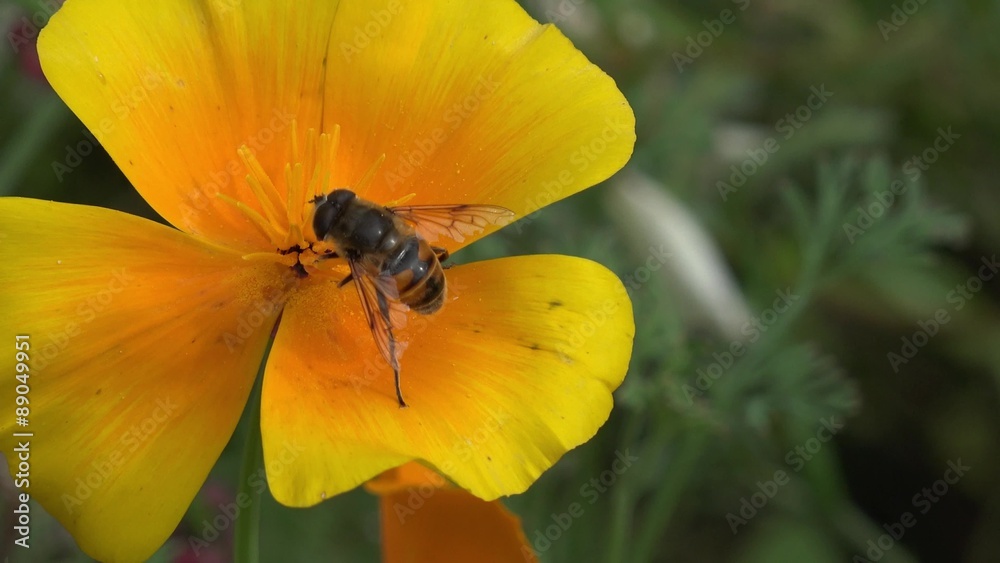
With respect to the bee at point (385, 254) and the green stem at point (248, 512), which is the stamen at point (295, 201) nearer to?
the bee at point (385, 254)

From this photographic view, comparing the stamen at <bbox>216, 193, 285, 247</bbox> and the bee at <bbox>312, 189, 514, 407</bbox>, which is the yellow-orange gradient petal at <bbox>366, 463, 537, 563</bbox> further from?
the stamen at <bbox>216, 193, 285, 247</bbox>

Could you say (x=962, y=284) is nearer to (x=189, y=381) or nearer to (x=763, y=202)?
(x=763, y=202)

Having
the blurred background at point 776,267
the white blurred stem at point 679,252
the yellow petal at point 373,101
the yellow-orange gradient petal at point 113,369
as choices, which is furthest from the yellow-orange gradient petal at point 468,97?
the white blurred stem at point 679,252

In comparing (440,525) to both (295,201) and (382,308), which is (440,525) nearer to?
(382,308)

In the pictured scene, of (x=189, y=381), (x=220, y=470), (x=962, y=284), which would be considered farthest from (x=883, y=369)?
(x=189, y=381)

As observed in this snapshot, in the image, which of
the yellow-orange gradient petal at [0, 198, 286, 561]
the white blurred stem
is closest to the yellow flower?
the yellow-orange gradient petal at [0, 198, 286, 561]

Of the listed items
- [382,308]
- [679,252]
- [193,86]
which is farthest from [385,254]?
[679,252]

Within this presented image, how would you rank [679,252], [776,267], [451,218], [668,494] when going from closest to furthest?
[451,218], [668,494], [679,252], [776,267]
